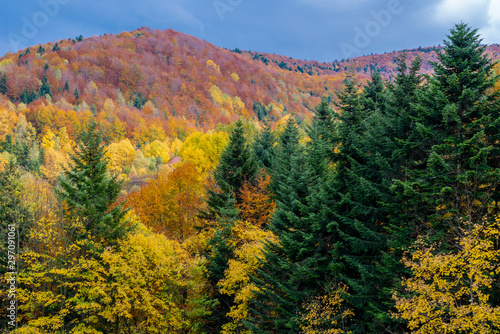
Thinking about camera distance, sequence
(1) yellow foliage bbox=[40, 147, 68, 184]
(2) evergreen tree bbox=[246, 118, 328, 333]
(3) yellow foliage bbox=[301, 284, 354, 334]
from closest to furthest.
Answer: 1. (3) yellow foliage bbox=[301, 284, 354, 334]
2. (2) evergreen tree bbox=[246, 118, 328, 333]
3. (1) yellow foliage bbox=[40, 147, 68, 184]

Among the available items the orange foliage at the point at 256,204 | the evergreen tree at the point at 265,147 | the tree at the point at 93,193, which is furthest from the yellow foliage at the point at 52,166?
the orange foliage at the point at 256,204

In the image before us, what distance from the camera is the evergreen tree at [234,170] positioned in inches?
1105

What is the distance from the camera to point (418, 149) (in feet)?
53.1

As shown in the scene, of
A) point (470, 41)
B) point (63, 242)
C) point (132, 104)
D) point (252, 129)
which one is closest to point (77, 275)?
point (63, 242)

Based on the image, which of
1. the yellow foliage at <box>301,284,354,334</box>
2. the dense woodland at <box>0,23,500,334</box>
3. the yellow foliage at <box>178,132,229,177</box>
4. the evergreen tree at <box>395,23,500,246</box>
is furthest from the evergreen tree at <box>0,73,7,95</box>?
the evergreen tree at <box>395,23,500,246</box>

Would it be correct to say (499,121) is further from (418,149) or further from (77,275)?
(77,275)

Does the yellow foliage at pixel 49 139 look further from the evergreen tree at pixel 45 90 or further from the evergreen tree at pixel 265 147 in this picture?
the evergreen tree at pixel 265 147

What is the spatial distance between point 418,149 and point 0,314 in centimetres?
2618

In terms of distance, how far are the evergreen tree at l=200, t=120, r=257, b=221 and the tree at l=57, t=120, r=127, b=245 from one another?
796 cm

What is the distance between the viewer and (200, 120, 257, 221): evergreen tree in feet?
92.1

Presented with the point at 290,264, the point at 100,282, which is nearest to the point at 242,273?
the point at 290,264

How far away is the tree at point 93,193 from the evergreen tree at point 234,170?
7960 millimetres

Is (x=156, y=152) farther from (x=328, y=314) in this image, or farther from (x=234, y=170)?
(x=328, y=314)

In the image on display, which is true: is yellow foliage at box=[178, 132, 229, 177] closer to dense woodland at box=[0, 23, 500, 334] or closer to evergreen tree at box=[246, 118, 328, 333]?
dense woodland at box=[0, 23, 500, 334]
